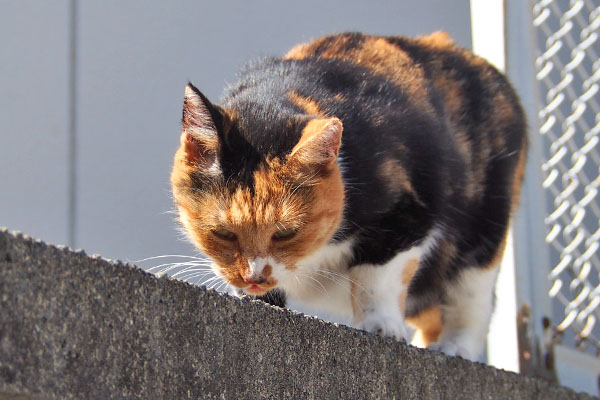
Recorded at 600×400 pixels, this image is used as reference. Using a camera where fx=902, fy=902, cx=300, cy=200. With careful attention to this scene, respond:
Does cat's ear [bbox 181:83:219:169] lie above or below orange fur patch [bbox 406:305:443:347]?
above

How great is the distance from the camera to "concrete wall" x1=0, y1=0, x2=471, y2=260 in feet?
11.4

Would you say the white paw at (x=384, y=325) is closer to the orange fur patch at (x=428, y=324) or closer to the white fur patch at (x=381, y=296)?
the white fur patch at (x=381, y=296)

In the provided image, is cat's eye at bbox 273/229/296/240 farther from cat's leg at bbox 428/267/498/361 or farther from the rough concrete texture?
cat's leg at bbox 428/267/498/361

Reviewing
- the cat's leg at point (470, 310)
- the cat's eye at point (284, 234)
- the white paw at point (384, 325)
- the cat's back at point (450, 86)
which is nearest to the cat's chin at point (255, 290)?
the cat's eye at point (284, 234)

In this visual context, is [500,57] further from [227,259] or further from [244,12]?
[244,12]

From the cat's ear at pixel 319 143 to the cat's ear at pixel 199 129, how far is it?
0.17 meters

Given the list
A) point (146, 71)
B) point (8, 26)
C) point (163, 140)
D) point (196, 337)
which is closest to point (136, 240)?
point (163, 140)

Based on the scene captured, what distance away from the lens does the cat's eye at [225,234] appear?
6.10 feet

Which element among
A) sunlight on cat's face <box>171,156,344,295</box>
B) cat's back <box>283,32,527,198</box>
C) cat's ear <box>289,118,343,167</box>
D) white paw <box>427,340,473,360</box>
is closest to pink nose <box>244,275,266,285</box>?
sunlight on cat's face <box>171,156,344,295</box>

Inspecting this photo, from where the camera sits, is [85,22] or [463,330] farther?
[85,22]

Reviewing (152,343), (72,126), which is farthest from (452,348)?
(72,126)

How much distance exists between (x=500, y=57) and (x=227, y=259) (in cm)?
110

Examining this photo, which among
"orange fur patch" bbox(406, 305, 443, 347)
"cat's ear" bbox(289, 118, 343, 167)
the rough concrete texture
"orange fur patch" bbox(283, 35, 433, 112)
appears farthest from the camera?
"orange fur patch" bbox(406, 305, 443, 347)

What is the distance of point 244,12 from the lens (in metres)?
3.88
